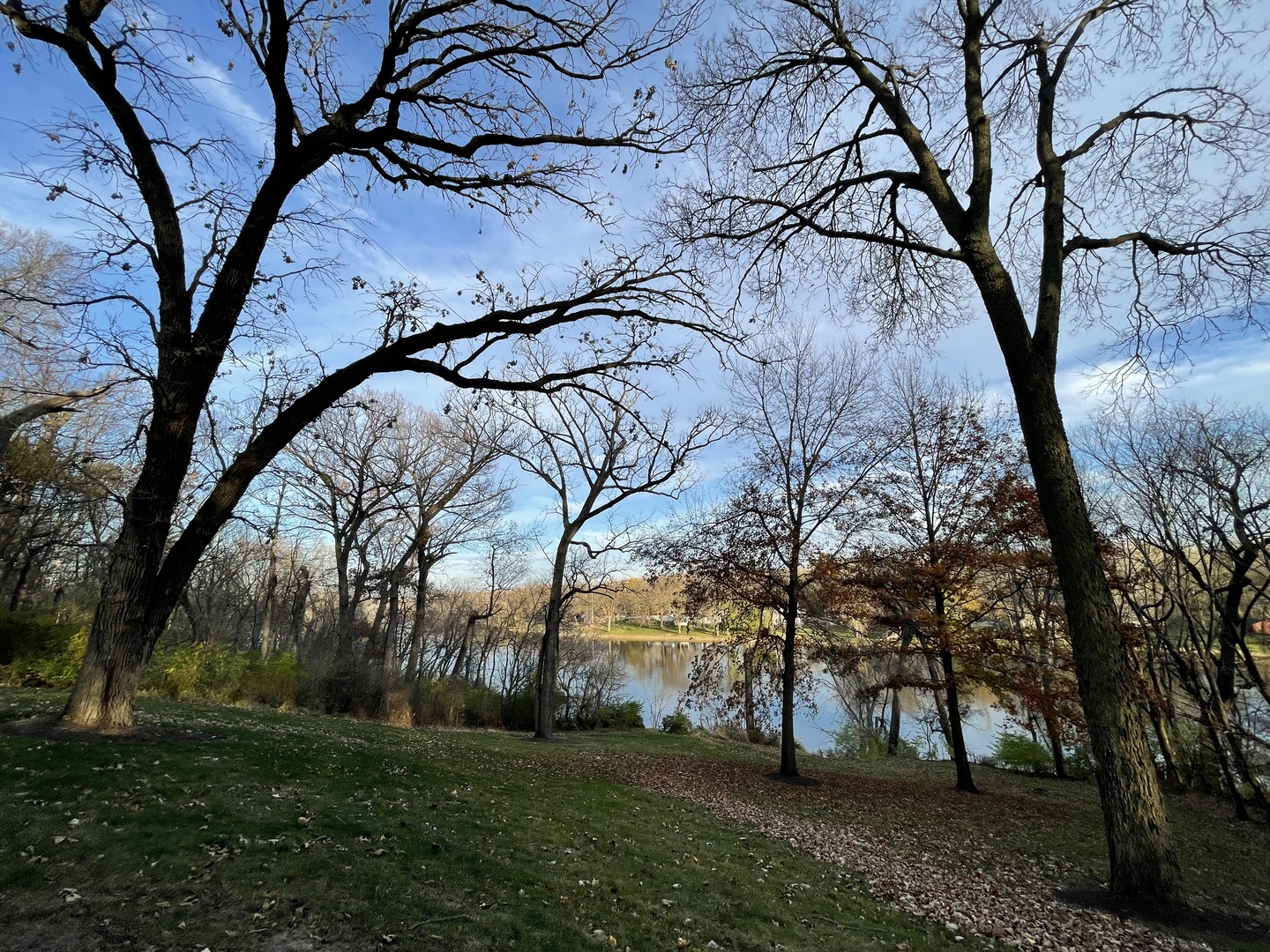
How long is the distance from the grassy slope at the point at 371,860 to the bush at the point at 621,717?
590 inches

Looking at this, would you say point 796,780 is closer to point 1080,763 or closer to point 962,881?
point 962,881

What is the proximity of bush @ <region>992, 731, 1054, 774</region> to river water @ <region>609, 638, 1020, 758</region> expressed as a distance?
57 cm

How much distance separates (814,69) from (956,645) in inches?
437

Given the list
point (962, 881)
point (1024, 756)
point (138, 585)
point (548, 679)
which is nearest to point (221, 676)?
point (548, 679)

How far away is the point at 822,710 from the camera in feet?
123

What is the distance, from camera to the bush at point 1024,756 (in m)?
18.0

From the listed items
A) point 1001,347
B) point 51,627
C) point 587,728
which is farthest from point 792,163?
point 587,728

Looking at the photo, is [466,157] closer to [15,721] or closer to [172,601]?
[172,601]

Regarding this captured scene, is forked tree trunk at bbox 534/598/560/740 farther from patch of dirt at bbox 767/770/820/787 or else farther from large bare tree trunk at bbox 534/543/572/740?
patch of dirt at bbox 767/770/820/787

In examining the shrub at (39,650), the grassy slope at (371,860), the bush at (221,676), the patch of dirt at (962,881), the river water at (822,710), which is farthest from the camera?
the river water at (822,710)

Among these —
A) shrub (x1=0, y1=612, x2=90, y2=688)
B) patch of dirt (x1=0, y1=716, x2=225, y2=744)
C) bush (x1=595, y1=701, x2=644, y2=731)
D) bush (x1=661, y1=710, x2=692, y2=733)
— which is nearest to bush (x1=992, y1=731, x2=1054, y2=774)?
bush (x1=661, y1=710, x2=692, y2=733)

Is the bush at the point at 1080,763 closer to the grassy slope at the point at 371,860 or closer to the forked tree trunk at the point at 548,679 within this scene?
the grassy slope at the point at 371,860

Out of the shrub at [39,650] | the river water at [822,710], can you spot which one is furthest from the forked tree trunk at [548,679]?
the shrub at [39,650]

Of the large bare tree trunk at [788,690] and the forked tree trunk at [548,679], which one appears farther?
the forked tree trunk at [548,679]
